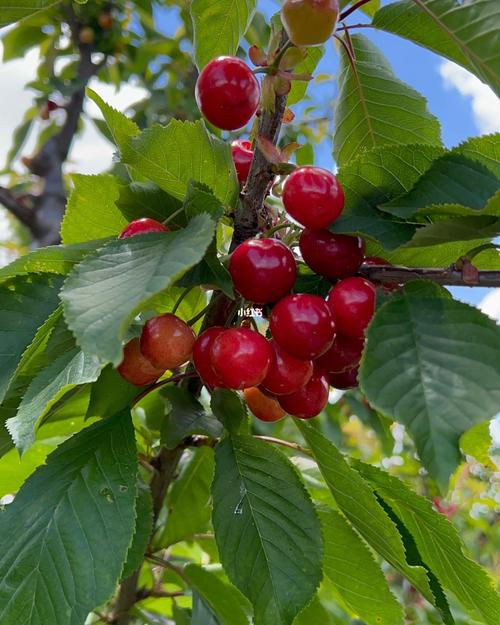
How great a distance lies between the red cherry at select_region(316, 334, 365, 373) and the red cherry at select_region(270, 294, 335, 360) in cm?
4

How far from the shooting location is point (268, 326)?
2.43 feet

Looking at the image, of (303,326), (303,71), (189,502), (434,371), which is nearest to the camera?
(434,371)

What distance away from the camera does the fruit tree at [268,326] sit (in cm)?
56

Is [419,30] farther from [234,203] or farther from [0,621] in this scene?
[0,621]

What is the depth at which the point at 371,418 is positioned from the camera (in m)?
2.44

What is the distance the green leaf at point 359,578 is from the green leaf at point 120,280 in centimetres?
53

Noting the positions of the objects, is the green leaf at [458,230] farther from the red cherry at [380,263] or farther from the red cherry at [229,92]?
the red cherry at [229,92]

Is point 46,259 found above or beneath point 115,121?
beneath

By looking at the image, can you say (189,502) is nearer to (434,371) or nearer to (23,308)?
(23,308)

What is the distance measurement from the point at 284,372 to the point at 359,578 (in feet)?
1.28

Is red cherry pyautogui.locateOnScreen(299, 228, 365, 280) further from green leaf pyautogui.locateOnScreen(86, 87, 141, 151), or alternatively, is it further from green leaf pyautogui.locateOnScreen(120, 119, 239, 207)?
green leaf pyautogui.locateOnScreen(86, 87, 141, 151)

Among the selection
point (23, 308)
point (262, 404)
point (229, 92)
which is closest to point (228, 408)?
point (262, 404)

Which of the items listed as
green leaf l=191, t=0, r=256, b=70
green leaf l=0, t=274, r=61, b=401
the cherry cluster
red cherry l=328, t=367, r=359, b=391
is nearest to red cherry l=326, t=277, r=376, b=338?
the cherry cluster

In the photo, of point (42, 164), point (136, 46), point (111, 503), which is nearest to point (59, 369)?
point (111, 503)
